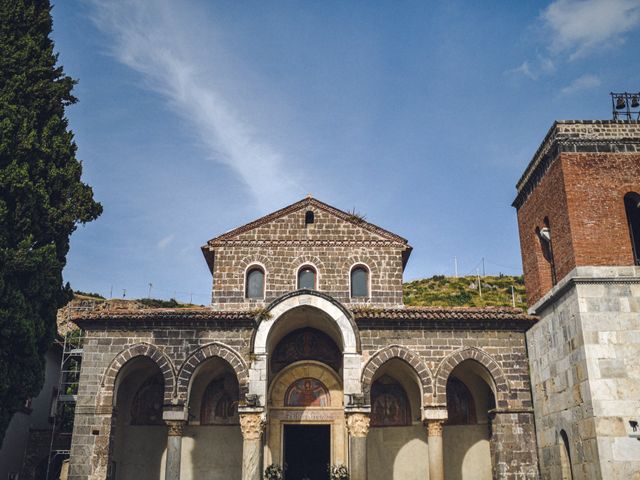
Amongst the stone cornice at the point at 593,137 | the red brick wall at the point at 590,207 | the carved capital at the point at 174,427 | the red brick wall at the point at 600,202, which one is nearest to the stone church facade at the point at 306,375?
the carved capital at the point at 174,427

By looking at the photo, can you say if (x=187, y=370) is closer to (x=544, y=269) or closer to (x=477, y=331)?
(x=477, y=331)

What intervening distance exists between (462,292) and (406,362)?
1335 inches

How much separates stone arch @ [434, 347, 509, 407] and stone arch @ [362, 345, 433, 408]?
274 mm

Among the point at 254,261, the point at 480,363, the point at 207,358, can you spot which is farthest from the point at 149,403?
the point at 480,363

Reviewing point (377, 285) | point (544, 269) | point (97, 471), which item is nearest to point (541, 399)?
point (544, 269)

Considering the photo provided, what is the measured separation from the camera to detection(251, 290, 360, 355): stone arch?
58.2 ft

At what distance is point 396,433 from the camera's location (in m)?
20.3

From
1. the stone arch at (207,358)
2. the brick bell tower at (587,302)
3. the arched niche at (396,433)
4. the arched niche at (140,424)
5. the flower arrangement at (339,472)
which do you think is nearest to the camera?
the brick bell tower at (587,302)

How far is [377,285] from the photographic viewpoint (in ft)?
70.8

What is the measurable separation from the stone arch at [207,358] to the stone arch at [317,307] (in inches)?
54.9

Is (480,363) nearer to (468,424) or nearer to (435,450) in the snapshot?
(468,424)

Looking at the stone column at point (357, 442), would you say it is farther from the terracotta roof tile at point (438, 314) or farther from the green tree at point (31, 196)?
the green tree at point (31, 196)

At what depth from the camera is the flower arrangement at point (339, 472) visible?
58.6 ft

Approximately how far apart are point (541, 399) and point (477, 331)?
2.65 metres
